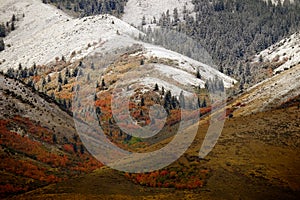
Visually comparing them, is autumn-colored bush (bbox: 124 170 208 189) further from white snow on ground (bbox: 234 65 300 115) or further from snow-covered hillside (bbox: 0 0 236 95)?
snow-covered hillside (bbox: 0 0 236 95)

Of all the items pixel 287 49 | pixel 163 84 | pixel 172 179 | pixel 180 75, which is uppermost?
pixel 172 179

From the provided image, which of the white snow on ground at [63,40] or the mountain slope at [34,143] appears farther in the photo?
the white snow on ground at [63,40]

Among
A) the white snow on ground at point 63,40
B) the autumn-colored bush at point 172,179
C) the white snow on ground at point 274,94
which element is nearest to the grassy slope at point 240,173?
the autumn-colored bush at point 172,179

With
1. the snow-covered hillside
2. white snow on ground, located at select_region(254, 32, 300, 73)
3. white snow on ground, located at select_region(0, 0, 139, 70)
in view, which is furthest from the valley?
white snow on ground, located at select_region(254, 32, 300, 73)

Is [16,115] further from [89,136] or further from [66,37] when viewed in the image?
[66,37]

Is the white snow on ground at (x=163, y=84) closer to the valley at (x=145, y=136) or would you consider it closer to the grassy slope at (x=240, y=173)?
the valley at (x=145, y=136)

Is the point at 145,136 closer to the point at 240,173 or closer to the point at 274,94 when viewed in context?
the point at 274,94

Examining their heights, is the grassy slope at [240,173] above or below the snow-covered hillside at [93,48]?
above

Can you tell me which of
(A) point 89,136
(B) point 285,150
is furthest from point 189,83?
(B) point 285,150

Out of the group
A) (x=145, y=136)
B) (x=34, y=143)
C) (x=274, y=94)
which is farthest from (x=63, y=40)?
(x=274, y=94)

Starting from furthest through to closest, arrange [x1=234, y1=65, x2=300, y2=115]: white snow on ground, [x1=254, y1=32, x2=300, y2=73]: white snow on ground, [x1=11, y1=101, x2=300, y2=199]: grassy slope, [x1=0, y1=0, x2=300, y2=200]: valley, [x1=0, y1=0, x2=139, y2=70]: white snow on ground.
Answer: [x1=254, y1=32, x2=300, y2=73]: white snow on ground, [x1=0, y1=0, x2=139, y2=70]: white snow on ground, [x1=234, y1=65, x2=300, y2=115]: white snow on ground, [x1=0, y1=0, x2=300, y2=200]: valley, [x1=11, y1=101, x2=300, y2=199]: grassy slope

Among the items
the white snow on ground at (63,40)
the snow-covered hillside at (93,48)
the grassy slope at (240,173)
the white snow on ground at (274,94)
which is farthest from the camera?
the white snow on ground at (63,40)
